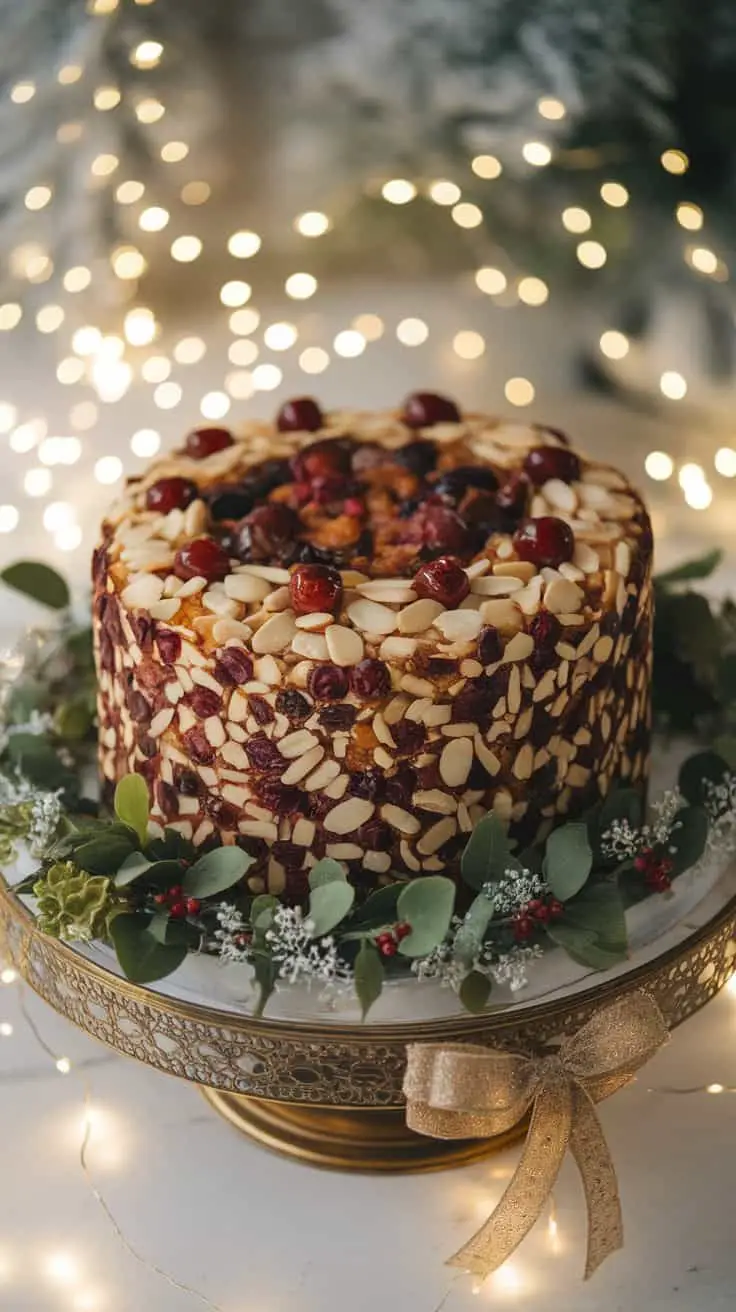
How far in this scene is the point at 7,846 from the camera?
1.52 meters

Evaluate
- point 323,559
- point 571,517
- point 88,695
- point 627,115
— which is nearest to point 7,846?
point 88,695

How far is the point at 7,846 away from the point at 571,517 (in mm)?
660

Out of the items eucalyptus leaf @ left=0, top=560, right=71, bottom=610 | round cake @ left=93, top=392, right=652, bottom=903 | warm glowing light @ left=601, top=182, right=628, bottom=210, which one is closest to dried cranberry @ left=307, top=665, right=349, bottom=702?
round cake @ left=93, top=392, right=652, bottom=903

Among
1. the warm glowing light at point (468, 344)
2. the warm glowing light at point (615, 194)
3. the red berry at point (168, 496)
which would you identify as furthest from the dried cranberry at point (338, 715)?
the warm glowing light at point (468, 344)

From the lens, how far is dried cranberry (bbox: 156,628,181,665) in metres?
1.45

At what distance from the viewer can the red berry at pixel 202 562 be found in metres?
1.50

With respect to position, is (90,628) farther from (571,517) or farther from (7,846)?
(571,517)

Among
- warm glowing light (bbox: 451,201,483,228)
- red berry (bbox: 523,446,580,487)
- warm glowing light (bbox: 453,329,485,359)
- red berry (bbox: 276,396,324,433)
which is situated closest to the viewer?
red berry (bbox: 523,446,580,487)

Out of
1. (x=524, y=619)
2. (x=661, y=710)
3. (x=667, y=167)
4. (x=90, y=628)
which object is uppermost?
(x=667, y=167)

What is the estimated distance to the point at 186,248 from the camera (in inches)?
99.7

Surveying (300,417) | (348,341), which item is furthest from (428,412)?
(348,341)

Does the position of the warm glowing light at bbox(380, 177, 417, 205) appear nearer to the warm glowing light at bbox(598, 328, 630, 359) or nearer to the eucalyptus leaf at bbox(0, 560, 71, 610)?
the warm glowing light at bbox(598, 328, 630, 359)

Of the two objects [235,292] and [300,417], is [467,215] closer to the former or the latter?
[235,292]

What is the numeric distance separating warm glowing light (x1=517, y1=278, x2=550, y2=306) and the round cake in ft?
3.21
